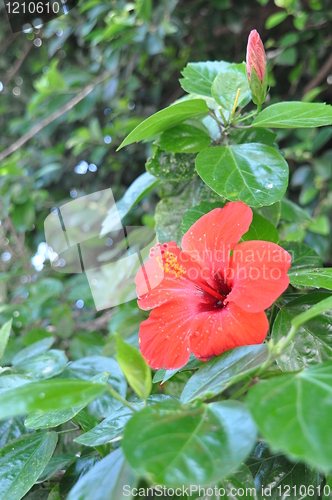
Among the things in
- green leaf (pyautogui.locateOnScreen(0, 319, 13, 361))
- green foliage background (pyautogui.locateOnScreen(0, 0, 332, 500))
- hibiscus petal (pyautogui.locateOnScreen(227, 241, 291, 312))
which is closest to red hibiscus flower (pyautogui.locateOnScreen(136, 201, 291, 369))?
hibiscus petal (pyautogui.locateOnScreen(227, 241, 291, 312))

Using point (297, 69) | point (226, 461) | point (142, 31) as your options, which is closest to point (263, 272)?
point (226, 461)

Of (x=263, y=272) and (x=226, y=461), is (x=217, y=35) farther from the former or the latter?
(x=226, y=461)

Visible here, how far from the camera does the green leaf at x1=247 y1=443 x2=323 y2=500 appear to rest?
39cm

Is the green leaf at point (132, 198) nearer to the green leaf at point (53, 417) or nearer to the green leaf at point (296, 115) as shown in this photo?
the green leaf at point (296, 115)

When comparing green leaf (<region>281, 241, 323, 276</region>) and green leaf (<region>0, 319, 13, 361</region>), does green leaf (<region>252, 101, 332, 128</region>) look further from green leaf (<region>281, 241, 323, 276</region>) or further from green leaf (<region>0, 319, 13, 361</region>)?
green leaf (<region>0, 319, 13, 361</region>)

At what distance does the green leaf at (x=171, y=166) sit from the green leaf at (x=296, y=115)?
0.41 ft

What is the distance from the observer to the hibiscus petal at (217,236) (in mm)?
429

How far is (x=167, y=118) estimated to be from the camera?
0.54 metres

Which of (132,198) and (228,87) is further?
(132,198)

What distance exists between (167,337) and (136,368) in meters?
0.09

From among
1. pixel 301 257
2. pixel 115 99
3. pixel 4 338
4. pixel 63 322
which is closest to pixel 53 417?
pixel 4 338

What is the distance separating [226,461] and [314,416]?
6cm

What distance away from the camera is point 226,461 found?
9.9 inches

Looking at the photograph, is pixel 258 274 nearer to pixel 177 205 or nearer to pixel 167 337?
pixel 167 337
